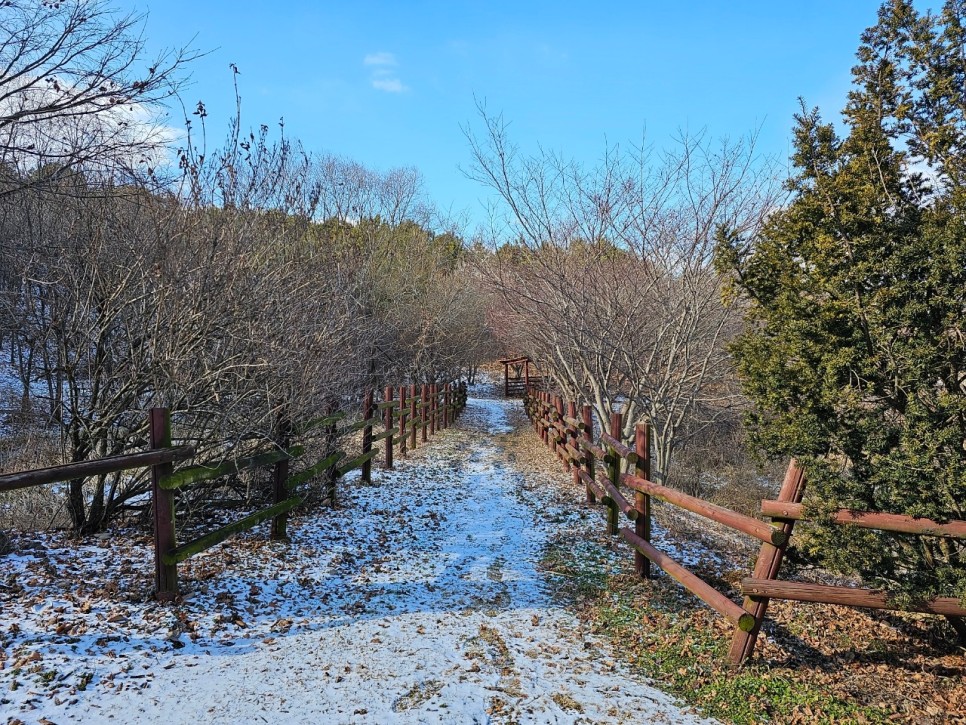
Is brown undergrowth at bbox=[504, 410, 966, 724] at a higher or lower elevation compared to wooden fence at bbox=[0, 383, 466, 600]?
lower

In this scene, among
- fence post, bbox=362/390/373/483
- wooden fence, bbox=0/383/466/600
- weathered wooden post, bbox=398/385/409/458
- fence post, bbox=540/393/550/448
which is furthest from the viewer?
fence post, bbox=540/393/550/448

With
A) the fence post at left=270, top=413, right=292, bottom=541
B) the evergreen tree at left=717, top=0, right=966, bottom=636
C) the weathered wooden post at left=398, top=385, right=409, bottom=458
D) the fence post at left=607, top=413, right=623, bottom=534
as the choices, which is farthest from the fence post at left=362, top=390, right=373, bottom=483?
the evergreen tree at left=717, top=0, right=966, bottom=636

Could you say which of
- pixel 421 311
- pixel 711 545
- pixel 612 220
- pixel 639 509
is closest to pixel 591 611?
pixel 639 509

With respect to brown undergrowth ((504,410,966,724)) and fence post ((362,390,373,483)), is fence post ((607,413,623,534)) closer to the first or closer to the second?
brown undergrowth ((504,410,966,724))

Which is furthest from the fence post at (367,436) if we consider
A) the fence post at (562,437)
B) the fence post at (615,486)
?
the fence post at (562,437)

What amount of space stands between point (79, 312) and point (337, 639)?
4.02 metres

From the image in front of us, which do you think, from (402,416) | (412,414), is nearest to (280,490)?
(402,416)

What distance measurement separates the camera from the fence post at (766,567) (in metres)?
3.67

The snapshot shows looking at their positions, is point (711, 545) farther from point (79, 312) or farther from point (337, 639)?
point (79, 312)

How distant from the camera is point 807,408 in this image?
3.81m

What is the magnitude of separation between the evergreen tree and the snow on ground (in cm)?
171

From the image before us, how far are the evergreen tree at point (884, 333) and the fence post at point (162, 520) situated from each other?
4.18 meters

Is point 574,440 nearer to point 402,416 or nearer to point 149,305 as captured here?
point 402,416

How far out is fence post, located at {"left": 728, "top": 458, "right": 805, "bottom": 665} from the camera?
3672mm
